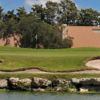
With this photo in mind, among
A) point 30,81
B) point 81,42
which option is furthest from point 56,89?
point 81,42

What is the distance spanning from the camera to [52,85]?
19.1 meters

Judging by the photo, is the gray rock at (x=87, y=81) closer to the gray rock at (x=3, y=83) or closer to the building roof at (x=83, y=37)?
the gray rock at (x=3, y=83)

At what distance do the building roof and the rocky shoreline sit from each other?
40.0 m

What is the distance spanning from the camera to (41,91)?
60.9 ft

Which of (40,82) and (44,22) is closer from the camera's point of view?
(40,82)

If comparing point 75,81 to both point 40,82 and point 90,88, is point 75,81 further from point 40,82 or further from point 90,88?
point 40,82

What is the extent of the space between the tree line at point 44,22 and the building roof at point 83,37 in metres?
1.54

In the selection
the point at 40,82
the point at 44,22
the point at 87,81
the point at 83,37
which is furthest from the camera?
the point at 44,22

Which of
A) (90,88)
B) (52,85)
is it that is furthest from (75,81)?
(52,85)

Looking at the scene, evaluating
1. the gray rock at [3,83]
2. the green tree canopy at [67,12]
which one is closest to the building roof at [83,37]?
the green tree canopy at [67,12]

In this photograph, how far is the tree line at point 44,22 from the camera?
55.2 m

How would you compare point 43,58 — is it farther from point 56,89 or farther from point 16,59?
point 56,89

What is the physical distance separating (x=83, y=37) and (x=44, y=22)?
15.6m

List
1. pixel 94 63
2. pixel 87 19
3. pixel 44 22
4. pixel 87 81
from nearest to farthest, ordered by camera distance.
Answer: pixel 87 81
pixel 94 63
pixel 44 22
pixel 87 19
